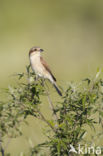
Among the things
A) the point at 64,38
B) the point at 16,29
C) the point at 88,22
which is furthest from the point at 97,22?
the point at 16,29

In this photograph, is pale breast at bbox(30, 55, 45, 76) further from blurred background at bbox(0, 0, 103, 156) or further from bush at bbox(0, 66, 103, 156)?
blurred background at bbox(0, 0, 103, 156)

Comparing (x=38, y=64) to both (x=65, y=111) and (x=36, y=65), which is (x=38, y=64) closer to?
(x=36, y=65)

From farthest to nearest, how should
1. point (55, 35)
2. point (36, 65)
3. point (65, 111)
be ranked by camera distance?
point (55, 35) → point (36, 65) → point (65, 111)

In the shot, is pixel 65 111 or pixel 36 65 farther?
pixel 36 65

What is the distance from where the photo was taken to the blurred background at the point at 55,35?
14.0 metres

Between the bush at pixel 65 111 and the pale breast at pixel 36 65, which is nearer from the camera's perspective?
the bush at pixel 65 111

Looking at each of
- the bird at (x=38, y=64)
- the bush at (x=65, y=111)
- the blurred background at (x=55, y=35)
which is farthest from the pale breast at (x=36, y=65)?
the blurred background at (x=55, y=35)

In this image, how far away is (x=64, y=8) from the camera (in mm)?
19031

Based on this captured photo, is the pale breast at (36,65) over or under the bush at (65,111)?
over

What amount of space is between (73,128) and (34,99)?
41cm

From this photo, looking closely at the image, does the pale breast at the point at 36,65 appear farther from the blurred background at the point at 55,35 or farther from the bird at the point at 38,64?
the blurred background at the point at 55,35

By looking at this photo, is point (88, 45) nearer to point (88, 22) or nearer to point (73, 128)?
point (88, 22)

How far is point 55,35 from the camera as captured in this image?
16.2 metres

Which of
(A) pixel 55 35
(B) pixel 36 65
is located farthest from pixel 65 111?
(A) pixel 55 35
